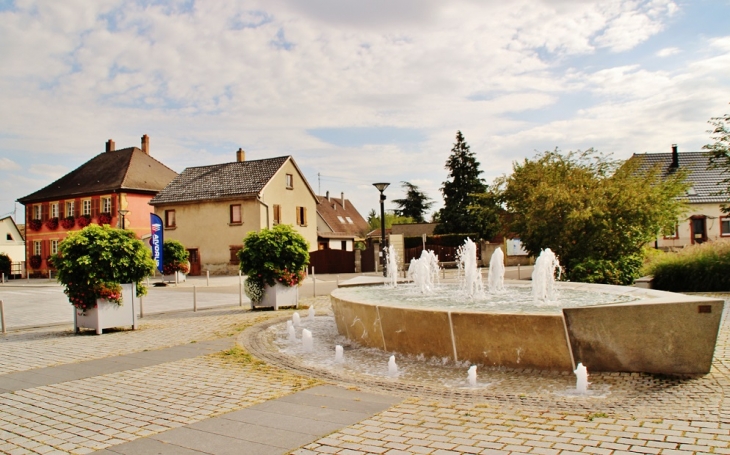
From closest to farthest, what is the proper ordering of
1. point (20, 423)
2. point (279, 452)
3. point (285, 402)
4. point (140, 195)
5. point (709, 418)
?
point (279, 452) < point (709, 418) < point (20, 423) < point (285, 402) < point (140, 195)

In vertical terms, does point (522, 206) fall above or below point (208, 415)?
above

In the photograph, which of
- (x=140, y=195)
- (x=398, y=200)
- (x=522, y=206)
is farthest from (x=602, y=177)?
(x=398, y=200)

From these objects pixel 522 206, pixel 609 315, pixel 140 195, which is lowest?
pixel 609 315

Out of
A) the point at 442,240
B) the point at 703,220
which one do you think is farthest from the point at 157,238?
the point at 703,220

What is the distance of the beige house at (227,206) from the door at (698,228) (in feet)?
106

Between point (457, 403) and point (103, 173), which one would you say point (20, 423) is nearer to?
A: point (457, 403)

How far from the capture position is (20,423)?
17.4 ft

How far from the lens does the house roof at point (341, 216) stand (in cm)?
6131

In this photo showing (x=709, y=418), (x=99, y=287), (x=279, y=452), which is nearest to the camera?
(x=279, y=452)

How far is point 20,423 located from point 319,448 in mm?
3123

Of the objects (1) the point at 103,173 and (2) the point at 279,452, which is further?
(1) the point at 103,173

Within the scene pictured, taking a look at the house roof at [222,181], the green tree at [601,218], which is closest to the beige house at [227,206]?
the house roof at [222,181]

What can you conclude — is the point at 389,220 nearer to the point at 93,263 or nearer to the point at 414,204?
the point at 414,204

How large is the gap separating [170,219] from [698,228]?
43.1 meters
